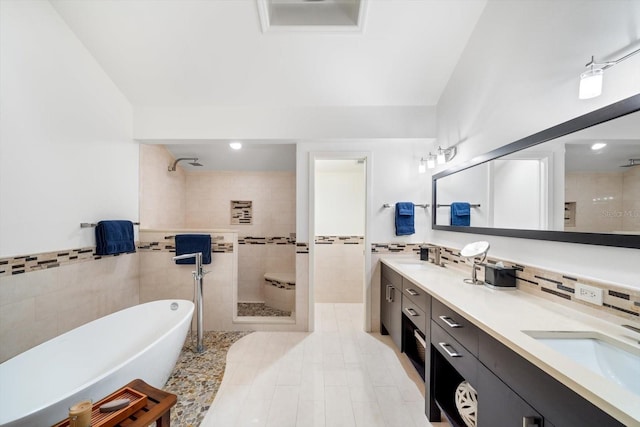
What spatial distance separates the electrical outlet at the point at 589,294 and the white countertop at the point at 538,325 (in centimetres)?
8

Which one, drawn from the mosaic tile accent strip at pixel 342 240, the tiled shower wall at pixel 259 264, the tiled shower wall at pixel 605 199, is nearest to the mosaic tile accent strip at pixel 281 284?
the tiled shower wall at pixel 259 264

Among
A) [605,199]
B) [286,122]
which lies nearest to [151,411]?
[605,199]

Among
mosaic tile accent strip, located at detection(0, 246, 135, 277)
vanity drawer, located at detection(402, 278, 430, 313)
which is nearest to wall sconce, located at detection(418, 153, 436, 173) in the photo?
vanity drawer, located at detection(402, 278, 430, 313)

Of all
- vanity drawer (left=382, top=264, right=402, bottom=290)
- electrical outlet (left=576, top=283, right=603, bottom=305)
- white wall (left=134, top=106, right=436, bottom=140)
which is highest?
white wall (left=134, top=106, right=436, bottom=140)

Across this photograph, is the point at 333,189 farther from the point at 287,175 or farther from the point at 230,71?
the point at 230,71

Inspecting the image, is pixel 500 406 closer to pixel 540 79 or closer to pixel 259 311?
pixel 540 79

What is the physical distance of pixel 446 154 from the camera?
2.47 meters

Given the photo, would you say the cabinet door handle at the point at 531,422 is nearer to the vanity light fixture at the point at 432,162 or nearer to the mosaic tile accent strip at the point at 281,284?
the vanity light fixture at the point at 432,162

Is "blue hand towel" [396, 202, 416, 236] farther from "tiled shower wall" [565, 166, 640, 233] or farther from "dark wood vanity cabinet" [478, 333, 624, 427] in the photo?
"dark wood vanity cabinet" [478, 333, 624, 427]

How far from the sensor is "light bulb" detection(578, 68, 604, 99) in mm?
1132

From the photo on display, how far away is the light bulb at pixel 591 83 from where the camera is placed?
3.71 feet

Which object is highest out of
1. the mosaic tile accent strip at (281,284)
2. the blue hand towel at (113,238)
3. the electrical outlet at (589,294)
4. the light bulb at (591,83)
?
the light bulb at (591,83)

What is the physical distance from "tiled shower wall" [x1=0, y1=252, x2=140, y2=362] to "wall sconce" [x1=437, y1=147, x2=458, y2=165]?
130 inches

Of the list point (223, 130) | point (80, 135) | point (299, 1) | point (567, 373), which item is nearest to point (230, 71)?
point (223, 130)
